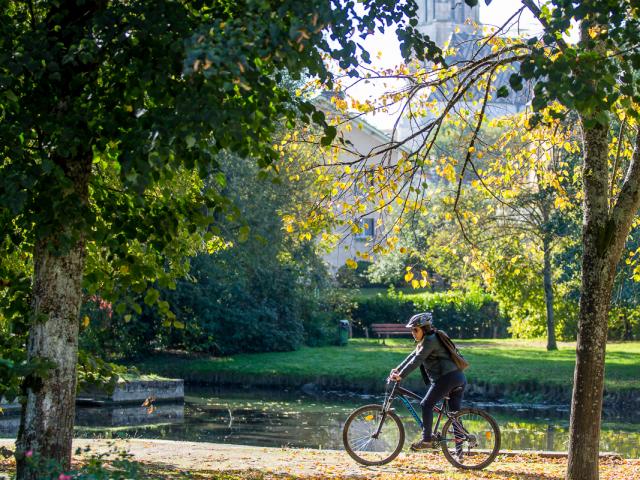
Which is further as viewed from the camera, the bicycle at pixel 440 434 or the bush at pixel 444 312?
the bush at pixel 444 312

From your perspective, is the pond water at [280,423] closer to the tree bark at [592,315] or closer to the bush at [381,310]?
the tree bark at [592,315]

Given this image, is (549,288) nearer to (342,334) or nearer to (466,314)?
(342,334)

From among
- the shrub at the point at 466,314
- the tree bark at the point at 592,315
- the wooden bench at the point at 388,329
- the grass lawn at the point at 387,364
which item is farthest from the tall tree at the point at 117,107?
the shrub at the point at 466,314

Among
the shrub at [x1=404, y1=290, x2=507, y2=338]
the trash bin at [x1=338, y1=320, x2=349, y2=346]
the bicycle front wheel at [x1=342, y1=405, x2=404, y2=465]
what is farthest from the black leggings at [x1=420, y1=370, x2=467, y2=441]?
the shrub at [x1=404, y1=290, x2=507, y2=338]

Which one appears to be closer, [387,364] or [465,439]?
[465,439]

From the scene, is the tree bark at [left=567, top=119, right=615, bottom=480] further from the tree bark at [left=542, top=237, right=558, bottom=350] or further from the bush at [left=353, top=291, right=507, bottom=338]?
the bush at [left=353, top=291, right=507, bottom=338]

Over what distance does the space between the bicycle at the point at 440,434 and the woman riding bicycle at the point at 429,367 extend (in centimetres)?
14

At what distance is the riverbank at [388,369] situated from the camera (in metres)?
23.8

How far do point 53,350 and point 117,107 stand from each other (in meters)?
1.83

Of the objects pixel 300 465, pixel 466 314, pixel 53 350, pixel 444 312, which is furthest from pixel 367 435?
pixel 466 314

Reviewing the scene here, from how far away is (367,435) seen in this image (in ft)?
39.4

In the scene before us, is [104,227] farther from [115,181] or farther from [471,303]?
[471,303]

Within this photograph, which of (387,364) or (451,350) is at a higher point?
(451,350)

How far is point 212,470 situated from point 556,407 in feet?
45.8
